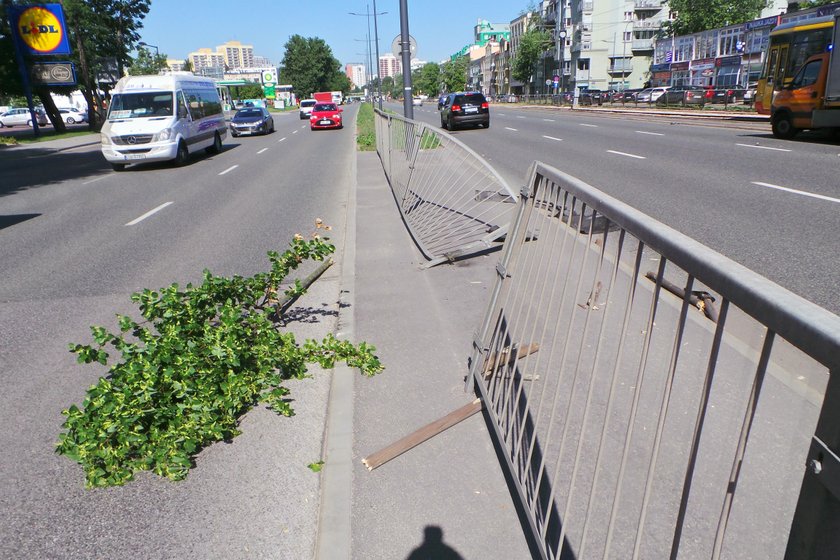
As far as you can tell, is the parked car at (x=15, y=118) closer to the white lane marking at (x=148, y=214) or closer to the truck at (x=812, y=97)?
the white lane marking at (x=148, y=214)

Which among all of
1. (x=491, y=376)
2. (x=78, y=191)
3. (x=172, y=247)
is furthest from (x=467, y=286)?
(x=78, y=191)

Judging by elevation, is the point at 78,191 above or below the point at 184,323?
below

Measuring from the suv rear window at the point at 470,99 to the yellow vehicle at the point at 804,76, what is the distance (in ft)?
41.1

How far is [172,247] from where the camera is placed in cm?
845

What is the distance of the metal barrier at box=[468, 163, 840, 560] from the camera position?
3.81 feet

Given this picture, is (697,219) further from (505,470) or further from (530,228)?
(505,470)

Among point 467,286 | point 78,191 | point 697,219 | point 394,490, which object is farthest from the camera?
point 78,191

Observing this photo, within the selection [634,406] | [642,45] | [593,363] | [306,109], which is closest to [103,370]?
[593,363]

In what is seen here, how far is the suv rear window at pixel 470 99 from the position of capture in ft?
97.4

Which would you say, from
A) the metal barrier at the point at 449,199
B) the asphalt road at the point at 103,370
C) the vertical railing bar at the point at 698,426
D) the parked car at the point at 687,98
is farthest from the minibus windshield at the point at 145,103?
the parked car at the point at 687,98

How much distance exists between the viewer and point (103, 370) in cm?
453

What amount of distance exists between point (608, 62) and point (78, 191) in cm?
8885

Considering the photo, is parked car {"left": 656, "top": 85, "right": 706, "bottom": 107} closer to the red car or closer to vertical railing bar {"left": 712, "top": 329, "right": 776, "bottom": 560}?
the red car

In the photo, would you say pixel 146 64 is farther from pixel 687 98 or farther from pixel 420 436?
pixel 420 436
